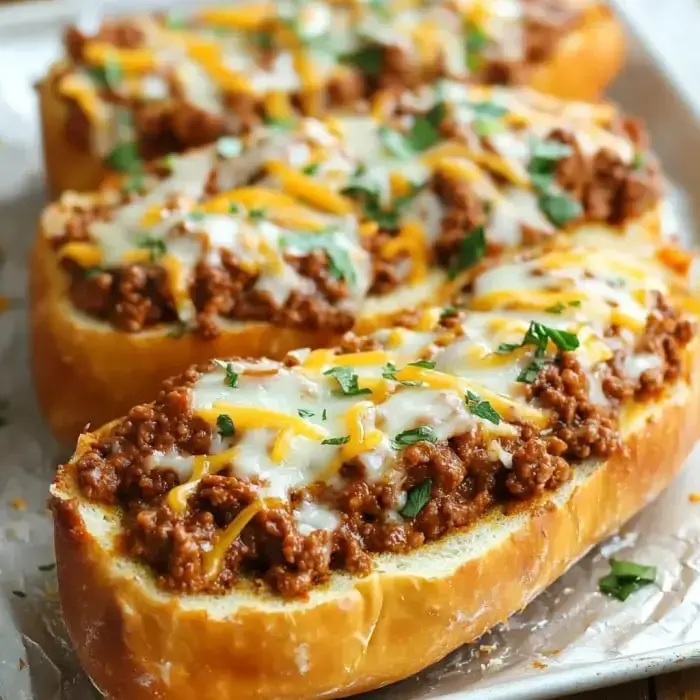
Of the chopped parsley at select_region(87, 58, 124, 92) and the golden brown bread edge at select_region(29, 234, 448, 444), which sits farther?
the chopped parsley at select_region(87, 58, 124, 92)

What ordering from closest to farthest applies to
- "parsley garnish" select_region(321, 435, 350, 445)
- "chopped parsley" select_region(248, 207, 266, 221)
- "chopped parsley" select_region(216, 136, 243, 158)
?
"parsley garnish" select_region(321, 435, 350, 445) → "chopped parsley" select_region(248, 207, 266, 221) → "chopped parsley" select_region(216, 136, 243, 158)

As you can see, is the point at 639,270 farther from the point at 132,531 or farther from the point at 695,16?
the point at 695,16

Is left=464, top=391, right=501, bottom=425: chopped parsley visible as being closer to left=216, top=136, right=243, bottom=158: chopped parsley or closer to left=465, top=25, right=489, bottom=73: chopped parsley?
left=216, top=136, right=243, bottom=158: chopped parsley

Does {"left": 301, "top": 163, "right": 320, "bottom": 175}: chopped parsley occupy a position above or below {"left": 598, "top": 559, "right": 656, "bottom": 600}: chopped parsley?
above

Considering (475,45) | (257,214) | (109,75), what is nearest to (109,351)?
(257,214)

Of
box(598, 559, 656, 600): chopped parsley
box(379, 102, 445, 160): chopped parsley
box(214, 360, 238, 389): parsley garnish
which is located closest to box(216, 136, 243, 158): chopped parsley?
box(379, 102, 445, 160): chopped parsley

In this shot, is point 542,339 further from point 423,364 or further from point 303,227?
point 303,227

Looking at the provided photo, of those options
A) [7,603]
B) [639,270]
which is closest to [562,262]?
[639,270]

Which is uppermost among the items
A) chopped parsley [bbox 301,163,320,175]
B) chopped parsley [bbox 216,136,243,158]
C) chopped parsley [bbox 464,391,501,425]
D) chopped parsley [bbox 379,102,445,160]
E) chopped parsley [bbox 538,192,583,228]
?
chopped parsley [bbox 379,102,445,160]
